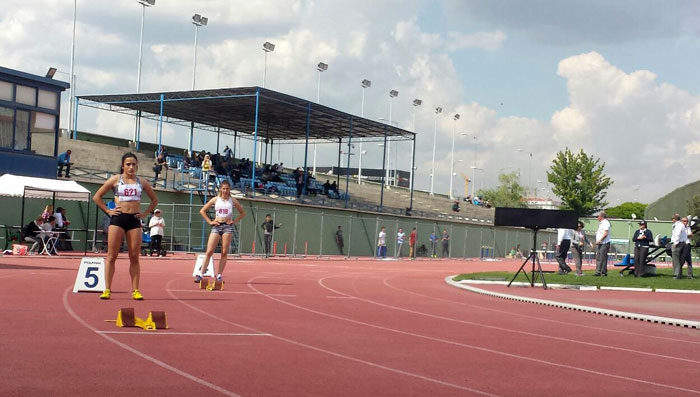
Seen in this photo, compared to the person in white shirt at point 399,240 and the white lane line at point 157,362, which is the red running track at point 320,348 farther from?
the person in white shirt at point 399,240

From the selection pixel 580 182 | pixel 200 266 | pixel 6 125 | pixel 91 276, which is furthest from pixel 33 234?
pixel 580 182

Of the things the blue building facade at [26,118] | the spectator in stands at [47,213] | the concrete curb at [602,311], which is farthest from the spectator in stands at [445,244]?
the concrete curb at [602,311]

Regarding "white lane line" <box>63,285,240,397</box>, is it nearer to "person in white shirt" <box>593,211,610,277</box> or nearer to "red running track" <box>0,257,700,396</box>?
"red running track" <box>0,257,700,396</box>

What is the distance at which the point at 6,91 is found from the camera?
106ft

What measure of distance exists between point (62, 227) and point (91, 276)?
57.8 feet

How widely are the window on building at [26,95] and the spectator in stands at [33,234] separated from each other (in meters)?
6.55

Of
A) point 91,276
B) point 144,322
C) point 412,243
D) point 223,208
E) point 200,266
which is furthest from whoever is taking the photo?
point 412,243

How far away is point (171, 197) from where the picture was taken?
40875mm

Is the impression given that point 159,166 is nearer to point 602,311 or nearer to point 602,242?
point 602,242

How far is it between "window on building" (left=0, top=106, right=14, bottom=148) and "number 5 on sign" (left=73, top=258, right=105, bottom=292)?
2112 cm

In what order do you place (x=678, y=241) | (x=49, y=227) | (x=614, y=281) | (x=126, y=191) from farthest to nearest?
1. (x=49, y=227)
2. (x=678, y=241)
3. (x=614, y=281)
4. (x=126, y=191)

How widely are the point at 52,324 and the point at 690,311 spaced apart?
1143cm

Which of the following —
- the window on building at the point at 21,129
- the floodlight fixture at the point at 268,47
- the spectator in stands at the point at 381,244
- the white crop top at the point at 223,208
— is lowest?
the spectator in stands at the point at 381,244

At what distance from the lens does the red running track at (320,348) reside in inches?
265
